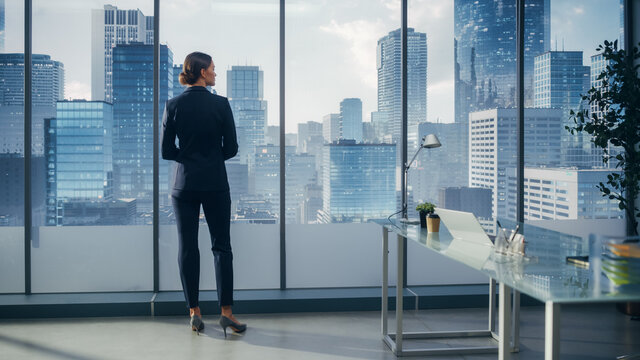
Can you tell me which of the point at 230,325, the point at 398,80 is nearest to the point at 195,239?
the point at 230,325

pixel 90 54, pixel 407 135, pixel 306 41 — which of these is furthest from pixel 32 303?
pixel 407 135

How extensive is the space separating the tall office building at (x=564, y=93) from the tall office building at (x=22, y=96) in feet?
13.1

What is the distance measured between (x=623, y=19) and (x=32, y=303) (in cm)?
544

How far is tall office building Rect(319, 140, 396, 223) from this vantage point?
430 cm

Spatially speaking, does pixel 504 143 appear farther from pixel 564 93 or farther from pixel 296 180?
pixel 296 180

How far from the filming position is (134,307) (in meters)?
3.93

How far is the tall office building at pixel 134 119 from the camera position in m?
4.14

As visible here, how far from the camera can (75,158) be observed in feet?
13.4

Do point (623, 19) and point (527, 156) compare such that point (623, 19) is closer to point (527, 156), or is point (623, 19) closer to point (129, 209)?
point (527, 156)

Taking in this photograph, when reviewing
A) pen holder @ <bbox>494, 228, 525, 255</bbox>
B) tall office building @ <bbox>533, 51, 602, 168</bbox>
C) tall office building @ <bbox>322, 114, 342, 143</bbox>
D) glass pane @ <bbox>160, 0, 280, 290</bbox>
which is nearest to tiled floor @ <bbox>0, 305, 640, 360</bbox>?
glass pane @ <bbox>160, 0, 280, 290</bbox>

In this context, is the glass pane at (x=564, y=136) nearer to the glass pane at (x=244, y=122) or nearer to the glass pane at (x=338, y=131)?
the glass pane at (x=338, y=131)

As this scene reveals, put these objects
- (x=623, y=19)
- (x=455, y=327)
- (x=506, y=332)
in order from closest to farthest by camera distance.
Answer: (x=506, y=332) → (x=455, y=327) → (x=623, y=19)

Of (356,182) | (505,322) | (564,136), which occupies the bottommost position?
(505,322)

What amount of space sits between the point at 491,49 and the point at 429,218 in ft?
6.97
